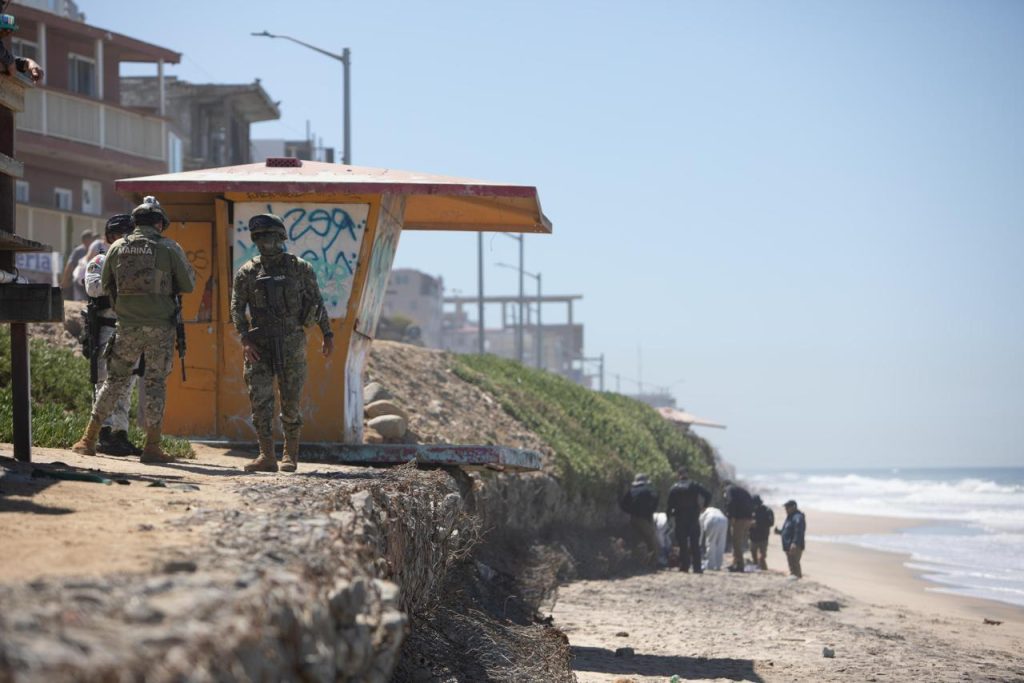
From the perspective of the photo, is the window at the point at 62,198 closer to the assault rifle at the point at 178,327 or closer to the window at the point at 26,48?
the window at the point at 26,48

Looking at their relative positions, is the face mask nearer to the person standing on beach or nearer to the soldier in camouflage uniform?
the soldier in camouflage uniform

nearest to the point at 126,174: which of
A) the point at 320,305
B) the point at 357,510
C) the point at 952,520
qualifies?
the point at 320,305

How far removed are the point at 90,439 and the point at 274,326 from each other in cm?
150

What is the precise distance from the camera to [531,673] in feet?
30.2

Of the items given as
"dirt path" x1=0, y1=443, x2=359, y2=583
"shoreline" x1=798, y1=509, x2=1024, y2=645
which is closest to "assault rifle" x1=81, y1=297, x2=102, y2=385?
"dirt path" x1=0, y1=443, x2=359, y2=583

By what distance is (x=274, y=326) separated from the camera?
9.79 meters

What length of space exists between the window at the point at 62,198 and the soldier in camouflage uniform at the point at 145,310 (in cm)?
2345

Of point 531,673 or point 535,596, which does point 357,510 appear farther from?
point 535,596

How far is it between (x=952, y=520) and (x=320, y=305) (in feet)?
147

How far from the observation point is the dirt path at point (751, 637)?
38.7 feet

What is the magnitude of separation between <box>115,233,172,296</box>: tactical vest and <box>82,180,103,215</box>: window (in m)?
24.8

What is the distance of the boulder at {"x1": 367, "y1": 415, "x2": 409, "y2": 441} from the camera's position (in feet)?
47.8

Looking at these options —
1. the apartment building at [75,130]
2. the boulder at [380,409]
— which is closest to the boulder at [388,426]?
the boulder at [380,409]

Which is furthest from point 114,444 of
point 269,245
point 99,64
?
point 99,64
